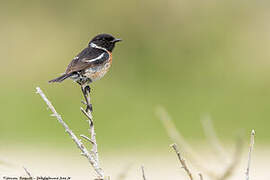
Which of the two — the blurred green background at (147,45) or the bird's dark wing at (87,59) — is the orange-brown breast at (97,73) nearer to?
the bird's dark wing at (87,59)

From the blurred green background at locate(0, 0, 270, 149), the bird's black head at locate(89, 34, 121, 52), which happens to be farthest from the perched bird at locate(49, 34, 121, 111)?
the blurred green background at locate(0, 0, 270, 149)

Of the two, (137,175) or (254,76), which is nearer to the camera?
(137,175)

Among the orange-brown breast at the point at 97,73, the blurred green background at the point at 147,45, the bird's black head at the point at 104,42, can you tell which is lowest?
the orange-brown breast at the point at 97,73

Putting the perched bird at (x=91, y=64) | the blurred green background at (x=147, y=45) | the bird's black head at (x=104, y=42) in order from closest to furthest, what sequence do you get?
1. the perched bird at (x=91, y=64)
2. the bird's black head at (x=104, y=42)
3. the blurred green background at (x=147, y=45)

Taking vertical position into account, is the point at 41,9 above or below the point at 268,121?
above

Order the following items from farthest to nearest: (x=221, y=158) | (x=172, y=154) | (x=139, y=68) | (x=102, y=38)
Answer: (x=139, y=68) < (x=172, y=154) < (x=102, y=38) < (x=221, y=158)

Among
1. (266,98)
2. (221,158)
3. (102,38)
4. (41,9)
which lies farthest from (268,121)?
(221,158)

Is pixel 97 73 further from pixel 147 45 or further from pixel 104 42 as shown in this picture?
pixel 147 45

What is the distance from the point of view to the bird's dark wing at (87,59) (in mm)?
4645

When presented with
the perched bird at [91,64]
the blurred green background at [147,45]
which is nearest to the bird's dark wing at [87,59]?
the perched bird at [91,64]

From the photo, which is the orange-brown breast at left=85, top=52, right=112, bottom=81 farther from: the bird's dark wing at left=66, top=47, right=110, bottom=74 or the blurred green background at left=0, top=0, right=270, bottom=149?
the blurred green background at left=0, top=0, right=270, bottom=149

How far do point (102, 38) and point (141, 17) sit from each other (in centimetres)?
1035

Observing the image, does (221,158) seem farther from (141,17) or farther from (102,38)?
(141,17)

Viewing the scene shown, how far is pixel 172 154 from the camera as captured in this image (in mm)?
10102
